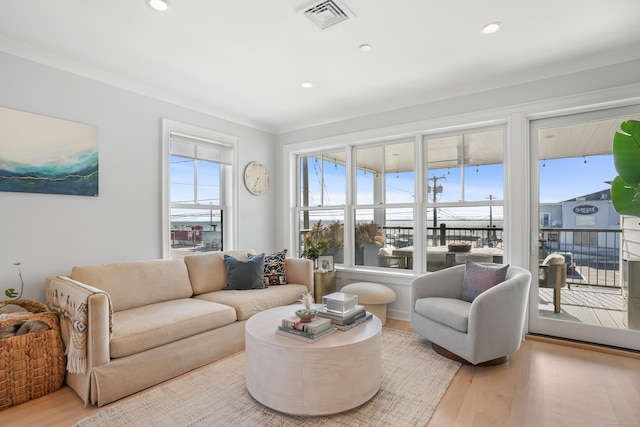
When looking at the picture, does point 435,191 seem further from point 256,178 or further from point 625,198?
point 256,178

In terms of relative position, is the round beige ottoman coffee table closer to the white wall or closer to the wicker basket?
the wicker basket

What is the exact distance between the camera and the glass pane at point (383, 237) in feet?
13.4

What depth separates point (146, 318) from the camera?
2.57 meters

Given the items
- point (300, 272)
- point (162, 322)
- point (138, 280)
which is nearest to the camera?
point (162, 322)

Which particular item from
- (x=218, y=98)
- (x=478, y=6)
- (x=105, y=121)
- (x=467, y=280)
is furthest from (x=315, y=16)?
(x=467, y=280)

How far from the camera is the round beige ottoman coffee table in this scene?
1.98 metres

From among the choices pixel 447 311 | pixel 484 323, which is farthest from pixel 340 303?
pixel 484 323

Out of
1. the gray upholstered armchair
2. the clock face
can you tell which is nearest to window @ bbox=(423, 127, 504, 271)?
the gray upholstered armchair

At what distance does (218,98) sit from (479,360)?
3.58 metres

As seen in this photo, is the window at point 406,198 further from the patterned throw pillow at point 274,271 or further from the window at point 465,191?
the patterned throw pillow at point 274,271

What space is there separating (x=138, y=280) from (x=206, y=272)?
2.29 feet

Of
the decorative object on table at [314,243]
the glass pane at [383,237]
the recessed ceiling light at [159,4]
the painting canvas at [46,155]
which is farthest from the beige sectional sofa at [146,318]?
the recessed ceiling light at [159,4]

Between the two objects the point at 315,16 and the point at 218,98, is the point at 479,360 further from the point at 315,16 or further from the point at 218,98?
the point at 218,98

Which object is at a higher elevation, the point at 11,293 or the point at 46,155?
the point at 46,155
